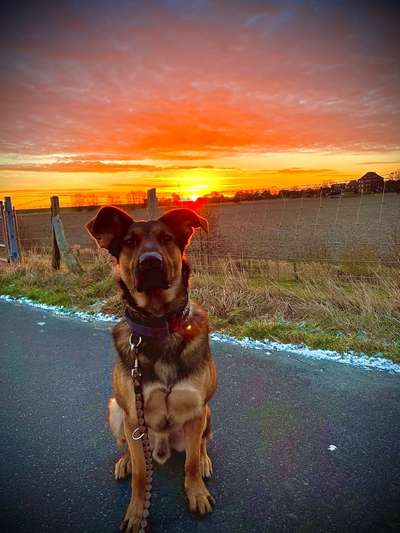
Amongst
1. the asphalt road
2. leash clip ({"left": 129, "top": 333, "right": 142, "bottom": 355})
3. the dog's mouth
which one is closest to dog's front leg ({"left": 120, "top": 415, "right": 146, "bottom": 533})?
the asphalt road

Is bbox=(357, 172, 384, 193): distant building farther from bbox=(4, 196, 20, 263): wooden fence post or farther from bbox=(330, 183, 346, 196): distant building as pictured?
bbox=(4, 196, 20, 263): wooden fence post

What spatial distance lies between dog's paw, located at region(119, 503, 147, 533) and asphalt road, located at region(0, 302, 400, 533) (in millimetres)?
66

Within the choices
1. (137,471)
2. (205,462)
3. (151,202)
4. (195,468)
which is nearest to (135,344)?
(137,471)

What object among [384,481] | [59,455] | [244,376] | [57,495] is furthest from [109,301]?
[384,481]

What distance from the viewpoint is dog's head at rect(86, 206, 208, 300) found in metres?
2.19

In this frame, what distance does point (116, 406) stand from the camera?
7.95 feet

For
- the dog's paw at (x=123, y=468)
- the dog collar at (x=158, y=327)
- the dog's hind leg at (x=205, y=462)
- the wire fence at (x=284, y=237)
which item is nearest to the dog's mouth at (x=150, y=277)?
the dog collar at (x=158, y=327)

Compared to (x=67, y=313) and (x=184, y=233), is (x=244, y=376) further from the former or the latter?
(x=67, y=313)

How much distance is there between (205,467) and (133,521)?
22.3 inches

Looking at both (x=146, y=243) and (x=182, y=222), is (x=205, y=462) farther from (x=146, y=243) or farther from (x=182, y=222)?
(x=182, y=222)

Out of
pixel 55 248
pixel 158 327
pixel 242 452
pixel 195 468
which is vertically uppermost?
pixel 158 327

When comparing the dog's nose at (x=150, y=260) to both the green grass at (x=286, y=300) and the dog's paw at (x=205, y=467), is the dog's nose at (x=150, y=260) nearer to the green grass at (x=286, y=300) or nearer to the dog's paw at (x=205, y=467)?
the dog's paw at (x=205, y=467)

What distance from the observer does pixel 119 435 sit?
7.90 feet

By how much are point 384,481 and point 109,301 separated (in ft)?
15.3
